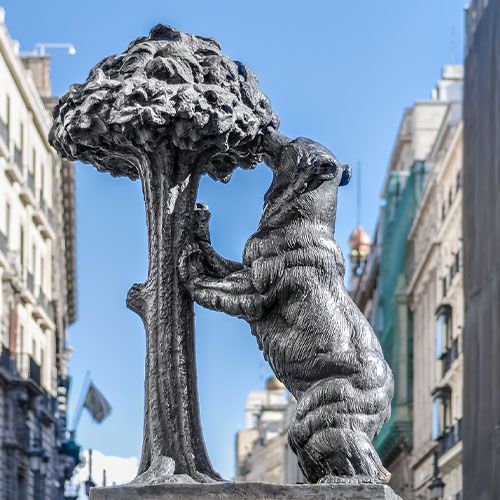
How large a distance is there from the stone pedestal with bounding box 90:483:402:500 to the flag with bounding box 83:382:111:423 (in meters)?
47.8

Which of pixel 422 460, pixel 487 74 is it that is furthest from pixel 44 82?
pixel 487 74

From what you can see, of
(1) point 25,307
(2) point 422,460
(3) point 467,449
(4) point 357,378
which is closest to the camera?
(4) point 357,378

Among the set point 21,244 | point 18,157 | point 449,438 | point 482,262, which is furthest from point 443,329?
point 482,262

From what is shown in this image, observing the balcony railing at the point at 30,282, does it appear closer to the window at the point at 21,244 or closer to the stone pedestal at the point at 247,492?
the window at the point at 21,244

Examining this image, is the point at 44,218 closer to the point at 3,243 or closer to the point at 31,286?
the point at 31,286

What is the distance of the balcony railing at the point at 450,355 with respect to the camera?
47812mm

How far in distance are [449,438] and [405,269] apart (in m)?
16.1

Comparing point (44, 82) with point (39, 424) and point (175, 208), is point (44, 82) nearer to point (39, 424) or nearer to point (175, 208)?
point (39, 424)

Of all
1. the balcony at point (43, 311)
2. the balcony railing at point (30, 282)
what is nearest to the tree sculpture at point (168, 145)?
the balcony railing at point (30, 282)

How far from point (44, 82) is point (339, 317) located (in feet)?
164

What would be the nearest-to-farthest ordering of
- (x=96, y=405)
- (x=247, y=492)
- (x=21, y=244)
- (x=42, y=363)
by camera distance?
(x=247, y=492) → (x=21, y=244) → (x=42, y=363) → (x=96, y=405)

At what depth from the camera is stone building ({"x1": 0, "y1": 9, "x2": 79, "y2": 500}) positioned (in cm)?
4100

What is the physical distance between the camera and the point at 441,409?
51.2m

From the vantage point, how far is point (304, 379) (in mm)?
6602
